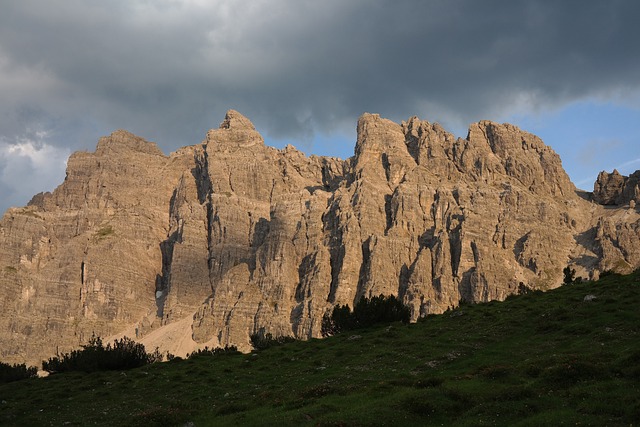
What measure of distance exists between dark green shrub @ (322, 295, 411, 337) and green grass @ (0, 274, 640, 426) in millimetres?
7297

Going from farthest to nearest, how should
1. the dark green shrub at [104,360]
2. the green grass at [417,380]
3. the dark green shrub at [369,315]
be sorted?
the dark green shrub at [369,315] → the dark green shrub at [104,360] → the green grass at [417,380]

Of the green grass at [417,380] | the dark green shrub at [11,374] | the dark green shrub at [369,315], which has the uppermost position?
the dark green shrub at [369,315]

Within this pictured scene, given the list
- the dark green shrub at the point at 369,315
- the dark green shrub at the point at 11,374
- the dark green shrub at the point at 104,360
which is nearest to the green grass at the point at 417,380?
the dark green shrub at the point at 104,360

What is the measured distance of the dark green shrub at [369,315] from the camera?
68375 millimetres

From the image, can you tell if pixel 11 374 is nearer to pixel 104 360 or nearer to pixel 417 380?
pixel 104 360

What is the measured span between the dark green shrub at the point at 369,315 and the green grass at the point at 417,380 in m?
7.30

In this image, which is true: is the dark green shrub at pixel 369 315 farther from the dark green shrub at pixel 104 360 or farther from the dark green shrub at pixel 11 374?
the dark green shrub at pixel 11 374

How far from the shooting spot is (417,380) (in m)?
34.6

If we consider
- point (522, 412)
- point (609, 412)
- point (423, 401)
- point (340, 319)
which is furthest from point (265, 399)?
point (340, 319)

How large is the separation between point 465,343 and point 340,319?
89.2 feet

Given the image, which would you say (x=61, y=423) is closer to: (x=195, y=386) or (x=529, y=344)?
(x=195, y=386)

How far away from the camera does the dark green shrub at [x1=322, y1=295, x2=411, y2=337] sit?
68375 mm

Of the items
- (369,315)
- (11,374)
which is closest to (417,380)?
(369,315)

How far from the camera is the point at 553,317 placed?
49.5 m
